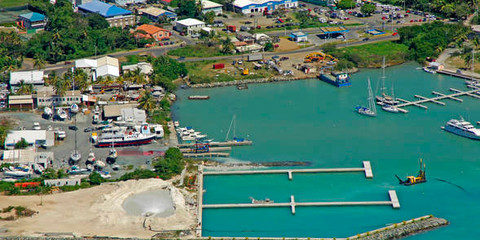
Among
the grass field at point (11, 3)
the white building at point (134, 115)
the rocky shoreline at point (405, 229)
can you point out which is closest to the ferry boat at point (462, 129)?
the rocky shoreline at point (405, 229)

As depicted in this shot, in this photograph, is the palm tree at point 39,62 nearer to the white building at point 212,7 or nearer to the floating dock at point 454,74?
the white building at point 212,7

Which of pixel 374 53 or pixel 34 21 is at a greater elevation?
pixel 34 21

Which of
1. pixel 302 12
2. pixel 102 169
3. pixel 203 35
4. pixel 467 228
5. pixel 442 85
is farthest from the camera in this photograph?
pixel 302 12

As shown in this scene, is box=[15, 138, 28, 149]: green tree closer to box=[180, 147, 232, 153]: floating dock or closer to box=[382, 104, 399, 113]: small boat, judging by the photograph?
box=[180, 147, 232, 153]: floating dock

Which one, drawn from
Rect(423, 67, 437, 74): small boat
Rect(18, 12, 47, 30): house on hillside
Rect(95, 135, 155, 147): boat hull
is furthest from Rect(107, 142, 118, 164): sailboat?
Rect(18, 12, 47, 30): house on hillside

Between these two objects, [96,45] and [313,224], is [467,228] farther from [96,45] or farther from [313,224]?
[96,45]

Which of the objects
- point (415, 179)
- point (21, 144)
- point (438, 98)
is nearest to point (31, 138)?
point (21, 144)

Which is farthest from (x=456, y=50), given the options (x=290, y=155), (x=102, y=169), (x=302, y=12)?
(x=102, y=169)

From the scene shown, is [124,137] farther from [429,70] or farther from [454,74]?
[454,74]

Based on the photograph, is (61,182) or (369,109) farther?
(369,109)
